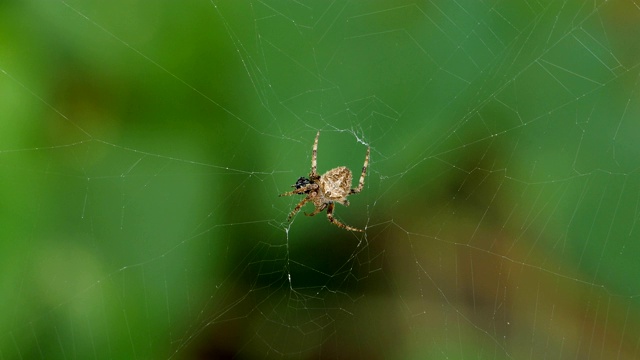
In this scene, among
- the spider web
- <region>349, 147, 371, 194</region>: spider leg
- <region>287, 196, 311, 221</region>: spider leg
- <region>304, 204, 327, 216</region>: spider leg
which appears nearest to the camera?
the spider web

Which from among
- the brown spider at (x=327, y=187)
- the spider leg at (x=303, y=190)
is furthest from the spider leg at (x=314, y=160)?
the spider leg at (x=303, y=190)

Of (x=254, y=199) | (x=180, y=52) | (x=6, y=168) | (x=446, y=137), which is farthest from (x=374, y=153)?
(x=6, y=168)

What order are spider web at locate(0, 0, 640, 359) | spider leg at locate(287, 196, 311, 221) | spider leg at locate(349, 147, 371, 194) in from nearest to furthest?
spider web at locate(0, 0, 640, 359), spider leg at locate(287, 196, 311, 221), spider leg at locate(349, 147, 371, 194)

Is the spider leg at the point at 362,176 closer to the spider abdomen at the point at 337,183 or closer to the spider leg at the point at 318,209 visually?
the spider abdomen at the point at 337,183

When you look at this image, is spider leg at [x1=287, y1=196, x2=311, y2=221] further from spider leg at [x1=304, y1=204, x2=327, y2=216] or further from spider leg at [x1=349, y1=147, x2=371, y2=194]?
spider leg at [x1=349, y1=147, x2=371, y2=194]

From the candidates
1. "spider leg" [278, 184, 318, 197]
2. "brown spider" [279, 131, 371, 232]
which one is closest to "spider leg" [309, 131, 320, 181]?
"brown spider" [279, 131, 371, 232]
